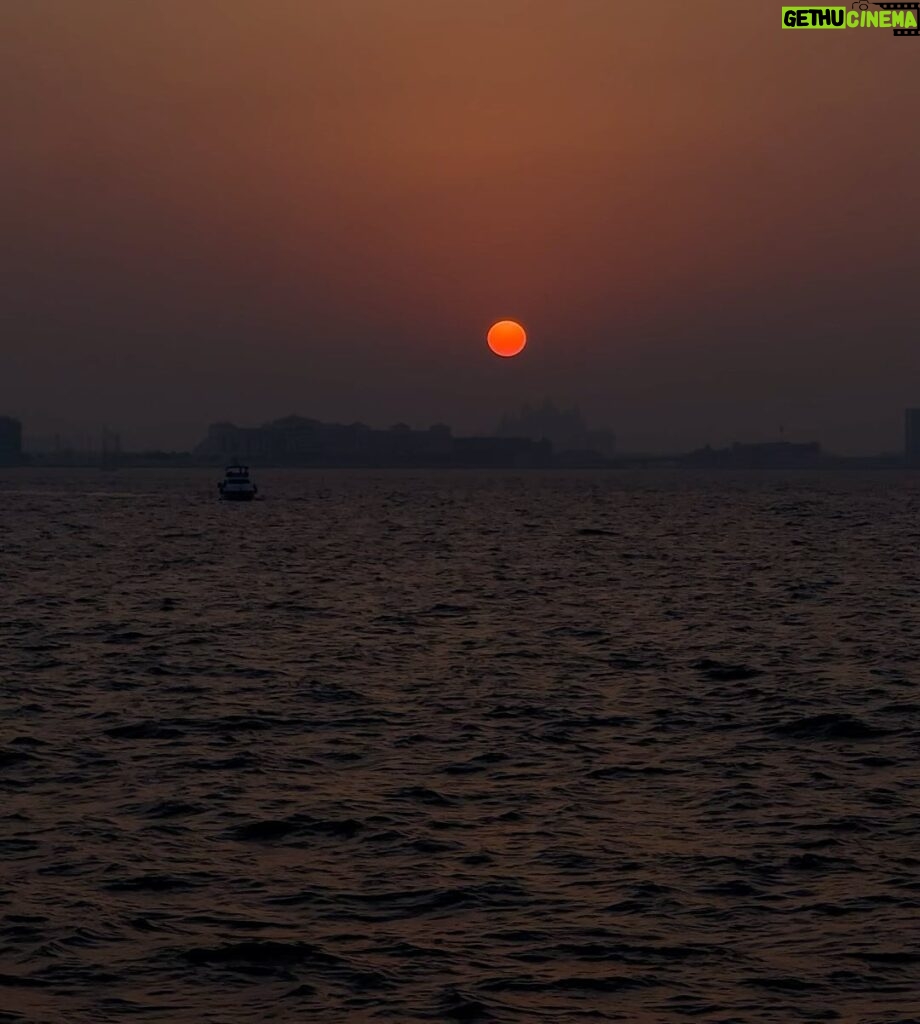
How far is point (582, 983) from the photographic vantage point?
16.6 metres

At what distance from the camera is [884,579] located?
76312 millimetres

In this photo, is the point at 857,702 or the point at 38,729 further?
the point at 857,702

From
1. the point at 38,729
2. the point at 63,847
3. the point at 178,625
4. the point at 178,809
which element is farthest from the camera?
the point at 178,625

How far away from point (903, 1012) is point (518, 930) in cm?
466

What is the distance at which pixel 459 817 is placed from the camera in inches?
943

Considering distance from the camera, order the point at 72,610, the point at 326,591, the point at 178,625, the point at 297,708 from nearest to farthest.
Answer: the point at 297,708 → the point at 178,625 → the point at 72,610 → the point at 326,591

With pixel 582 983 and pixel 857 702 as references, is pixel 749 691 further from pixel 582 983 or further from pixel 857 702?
pixel 582 983

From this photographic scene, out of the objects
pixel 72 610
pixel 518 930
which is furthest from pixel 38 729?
pixel 72 610

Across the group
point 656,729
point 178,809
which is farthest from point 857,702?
point 178,809

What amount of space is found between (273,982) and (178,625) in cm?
3812

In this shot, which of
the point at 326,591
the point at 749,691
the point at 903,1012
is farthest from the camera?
the point at 326,591

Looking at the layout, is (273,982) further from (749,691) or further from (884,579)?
(884,579)

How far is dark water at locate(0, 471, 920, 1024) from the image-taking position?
16703 millimetres

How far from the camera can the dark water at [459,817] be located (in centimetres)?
1670
